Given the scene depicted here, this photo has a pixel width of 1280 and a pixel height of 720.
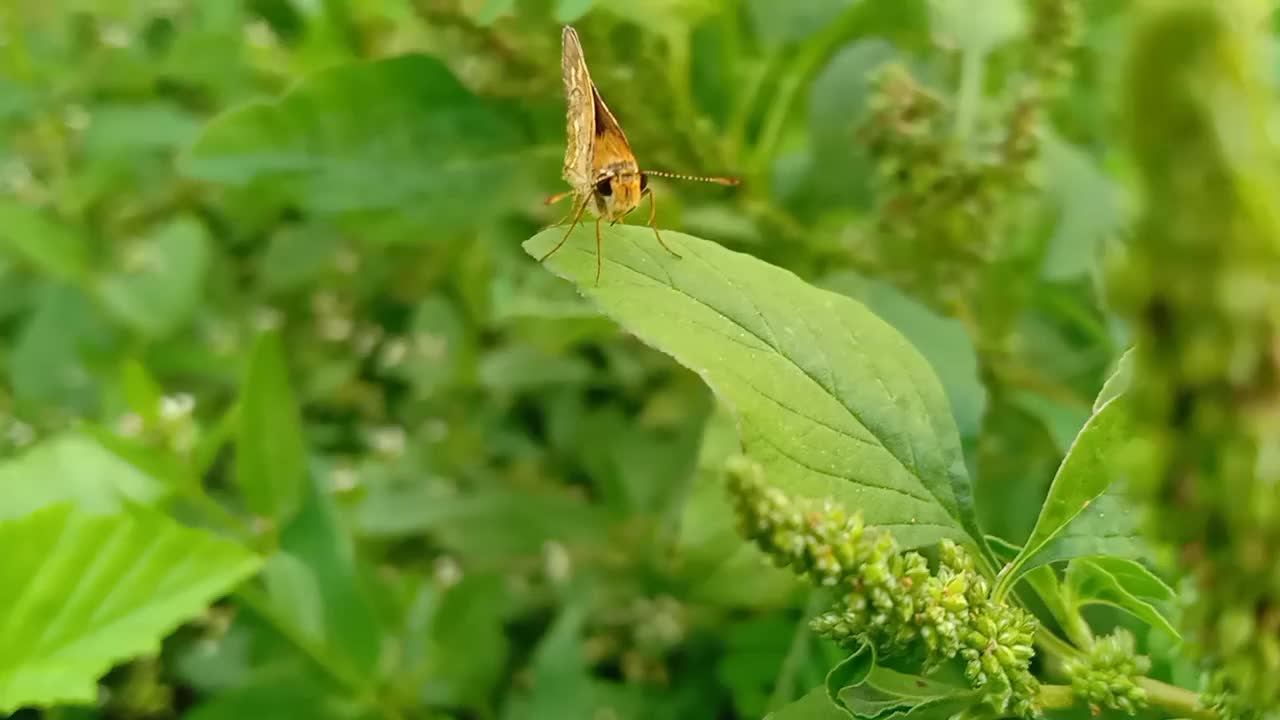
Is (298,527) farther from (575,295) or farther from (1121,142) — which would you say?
(1121,142)

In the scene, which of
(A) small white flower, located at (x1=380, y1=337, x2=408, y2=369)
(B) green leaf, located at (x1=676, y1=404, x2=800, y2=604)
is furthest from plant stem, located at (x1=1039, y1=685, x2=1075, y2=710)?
(A) small white flower, located at (x1=380, y1=337, x2=408, y2=369)

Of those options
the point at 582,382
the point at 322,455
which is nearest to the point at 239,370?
the point at 322,455

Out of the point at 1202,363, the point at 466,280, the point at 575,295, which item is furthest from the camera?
the point at 466,280

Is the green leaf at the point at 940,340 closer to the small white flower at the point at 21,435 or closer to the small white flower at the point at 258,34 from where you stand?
the small white flower at the point at 258,34

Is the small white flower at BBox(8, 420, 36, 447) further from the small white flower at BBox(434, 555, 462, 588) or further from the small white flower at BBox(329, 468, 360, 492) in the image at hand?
the small white flower at BBox(434, 555, 462, 588)

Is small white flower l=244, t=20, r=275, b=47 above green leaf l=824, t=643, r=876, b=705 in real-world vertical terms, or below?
above

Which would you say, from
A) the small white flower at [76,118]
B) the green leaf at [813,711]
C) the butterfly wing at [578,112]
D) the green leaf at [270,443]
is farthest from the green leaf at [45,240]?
the green leaf at [813,711]

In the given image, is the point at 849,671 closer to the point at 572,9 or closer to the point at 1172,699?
the point at 1172,699
